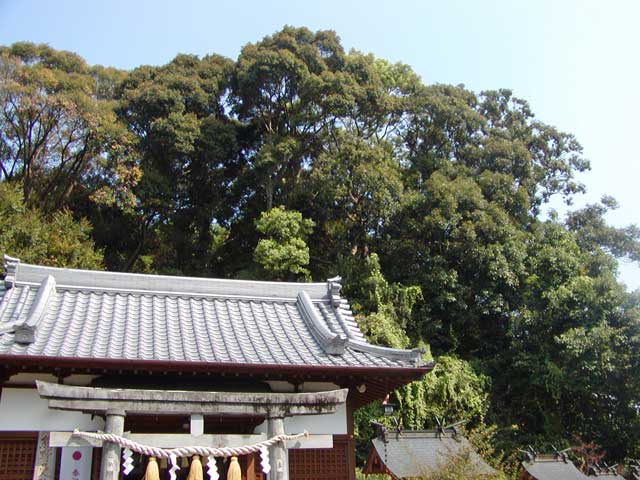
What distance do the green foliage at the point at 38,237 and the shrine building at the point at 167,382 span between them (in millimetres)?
11813

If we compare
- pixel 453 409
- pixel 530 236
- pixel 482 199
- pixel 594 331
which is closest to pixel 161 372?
pixel 453 409

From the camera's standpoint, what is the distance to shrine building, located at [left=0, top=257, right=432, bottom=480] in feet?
25.8

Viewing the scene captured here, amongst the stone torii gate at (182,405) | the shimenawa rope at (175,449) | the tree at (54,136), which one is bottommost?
the shimenawa rope at (175,449)

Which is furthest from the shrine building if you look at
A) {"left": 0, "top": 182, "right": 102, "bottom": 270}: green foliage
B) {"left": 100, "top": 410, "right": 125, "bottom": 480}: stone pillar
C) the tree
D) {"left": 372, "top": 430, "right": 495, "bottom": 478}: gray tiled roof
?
the tree

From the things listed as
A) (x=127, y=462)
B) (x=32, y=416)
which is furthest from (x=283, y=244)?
(x=127, y=462)

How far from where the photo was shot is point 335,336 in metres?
9.52

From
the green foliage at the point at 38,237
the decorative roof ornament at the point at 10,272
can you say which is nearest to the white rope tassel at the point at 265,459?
the decorative roof ornament at the point at 10,272

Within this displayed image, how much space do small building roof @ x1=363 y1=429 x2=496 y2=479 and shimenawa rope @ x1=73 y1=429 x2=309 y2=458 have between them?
8.10 m

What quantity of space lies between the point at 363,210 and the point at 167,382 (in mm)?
18010

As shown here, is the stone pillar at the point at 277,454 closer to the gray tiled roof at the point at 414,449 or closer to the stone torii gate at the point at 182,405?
the stone torii gate at the point at 182,405

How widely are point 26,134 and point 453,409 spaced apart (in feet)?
62.1

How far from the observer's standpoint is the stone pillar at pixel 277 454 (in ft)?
26.4

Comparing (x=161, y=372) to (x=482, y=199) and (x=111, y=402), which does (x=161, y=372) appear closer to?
(x=111, y=402)

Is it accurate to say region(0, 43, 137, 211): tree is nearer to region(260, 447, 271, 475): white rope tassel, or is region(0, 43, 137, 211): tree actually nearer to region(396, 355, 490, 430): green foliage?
region(396, 355, 490, 430): green foliage
